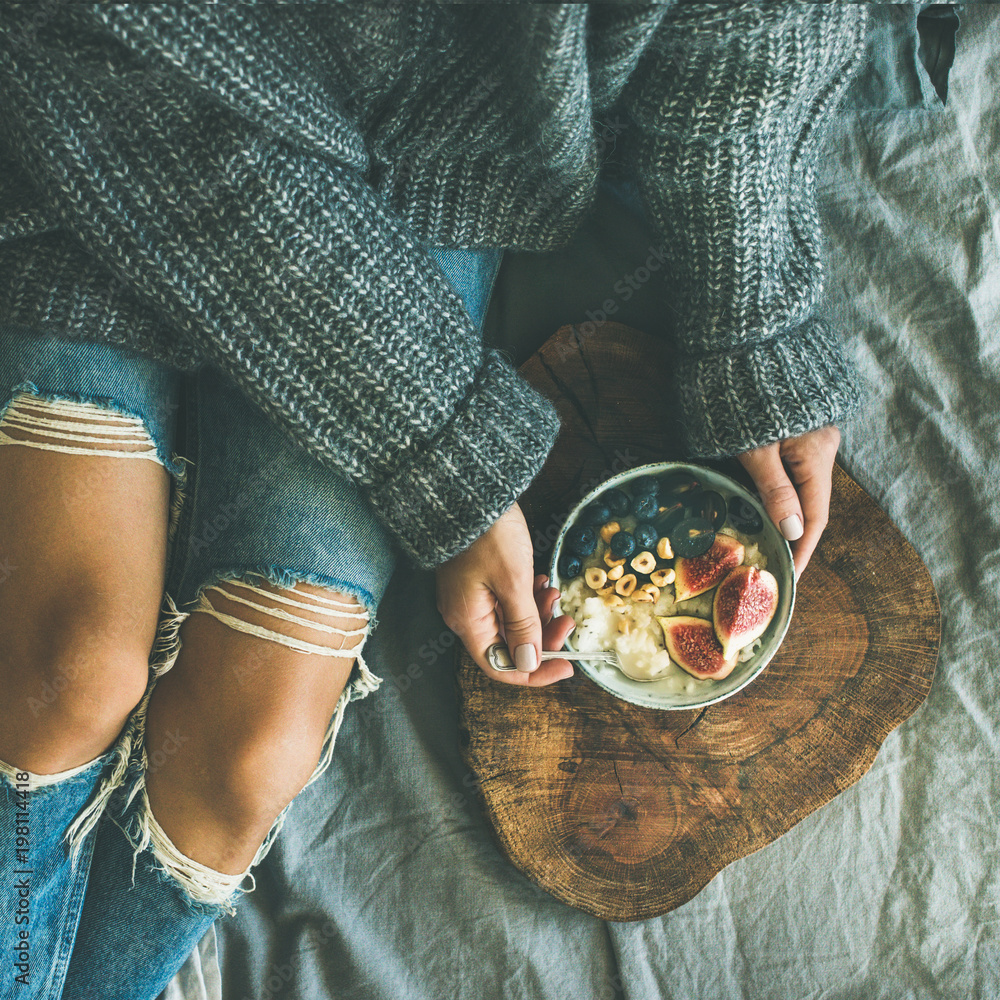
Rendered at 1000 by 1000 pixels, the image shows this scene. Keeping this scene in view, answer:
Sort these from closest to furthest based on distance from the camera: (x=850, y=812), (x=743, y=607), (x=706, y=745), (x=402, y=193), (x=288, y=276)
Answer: (x=288, y=276)
(x=402, y=193)
(x=743, y=607)
(x=706, y=745)
(x=850, y=812)

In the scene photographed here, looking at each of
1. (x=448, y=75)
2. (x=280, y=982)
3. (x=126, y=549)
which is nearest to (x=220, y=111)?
(x=448, y=75)

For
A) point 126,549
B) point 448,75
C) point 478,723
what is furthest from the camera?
point 478,723

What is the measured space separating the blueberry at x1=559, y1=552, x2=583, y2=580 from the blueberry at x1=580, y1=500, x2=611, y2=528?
0.06 metres

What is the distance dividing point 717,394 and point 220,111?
774mm

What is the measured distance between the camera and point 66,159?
880 mm

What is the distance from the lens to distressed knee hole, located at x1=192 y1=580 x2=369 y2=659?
1112 millimetres

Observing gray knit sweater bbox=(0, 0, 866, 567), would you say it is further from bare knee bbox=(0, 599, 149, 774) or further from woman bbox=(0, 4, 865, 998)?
bare knee bbox=(0, 599, 149, 774)

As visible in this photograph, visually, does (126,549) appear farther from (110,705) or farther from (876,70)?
(876,70)

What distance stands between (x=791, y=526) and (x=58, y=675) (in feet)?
3.67

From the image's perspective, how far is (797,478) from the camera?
124cm

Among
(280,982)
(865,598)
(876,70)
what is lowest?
(280,982)

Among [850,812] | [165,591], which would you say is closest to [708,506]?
[850,812]

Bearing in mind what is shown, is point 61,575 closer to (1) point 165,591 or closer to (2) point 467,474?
(1) point 165,591

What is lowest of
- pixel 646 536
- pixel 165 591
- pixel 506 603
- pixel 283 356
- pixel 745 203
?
pixel 165 591
